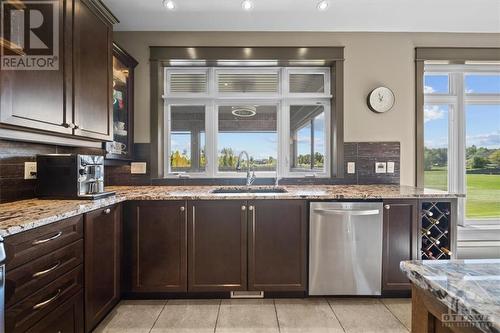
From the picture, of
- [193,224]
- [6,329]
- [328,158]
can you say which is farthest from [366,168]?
[6,329]

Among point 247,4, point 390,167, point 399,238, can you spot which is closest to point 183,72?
point 247,4

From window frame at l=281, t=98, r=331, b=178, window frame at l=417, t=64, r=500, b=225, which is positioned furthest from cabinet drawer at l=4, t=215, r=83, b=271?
window frame at l=417, t=64, r=500, b=225

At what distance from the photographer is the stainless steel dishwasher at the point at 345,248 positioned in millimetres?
2141

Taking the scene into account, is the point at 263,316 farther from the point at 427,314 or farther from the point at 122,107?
the point at 122,107

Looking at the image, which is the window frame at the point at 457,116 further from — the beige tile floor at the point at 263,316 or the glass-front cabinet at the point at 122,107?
the glass-front cabinet at the point at 122,107

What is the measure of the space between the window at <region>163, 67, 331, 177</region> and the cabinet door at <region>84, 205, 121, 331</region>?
1.09 metres

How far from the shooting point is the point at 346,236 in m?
2.15

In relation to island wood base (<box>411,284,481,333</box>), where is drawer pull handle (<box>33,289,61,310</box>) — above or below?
below

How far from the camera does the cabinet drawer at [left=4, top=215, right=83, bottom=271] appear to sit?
3.62 feet

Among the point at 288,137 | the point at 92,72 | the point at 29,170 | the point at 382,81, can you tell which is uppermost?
the point at 382,81

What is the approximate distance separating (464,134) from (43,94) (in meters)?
4.16

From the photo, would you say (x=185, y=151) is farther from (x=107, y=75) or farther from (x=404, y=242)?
(x=404, y=242)

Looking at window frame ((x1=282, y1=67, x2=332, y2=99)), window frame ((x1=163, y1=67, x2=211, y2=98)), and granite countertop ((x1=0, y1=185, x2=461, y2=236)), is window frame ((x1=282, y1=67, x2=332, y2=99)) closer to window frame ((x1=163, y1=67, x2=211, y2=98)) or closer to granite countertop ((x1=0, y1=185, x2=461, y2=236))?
window frame ((x1=163, y1=67, x2=211, y2=98))

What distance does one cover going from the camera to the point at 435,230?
2316mm
